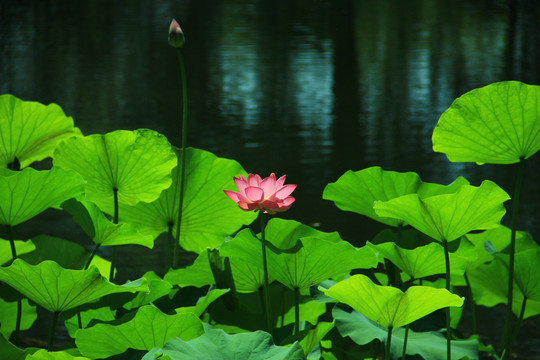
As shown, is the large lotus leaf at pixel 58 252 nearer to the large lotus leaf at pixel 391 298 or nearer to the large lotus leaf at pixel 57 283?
the large lotus leaf at pixel 57 283

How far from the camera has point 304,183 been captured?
219 centimetres

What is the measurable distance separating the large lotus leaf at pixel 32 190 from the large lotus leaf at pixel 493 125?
305 mm

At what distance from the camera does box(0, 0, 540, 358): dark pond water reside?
2383 millimetres

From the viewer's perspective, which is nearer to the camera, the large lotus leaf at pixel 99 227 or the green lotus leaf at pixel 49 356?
the green lotus leaf at pixel 49 356

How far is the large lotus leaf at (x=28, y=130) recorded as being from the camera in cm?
72

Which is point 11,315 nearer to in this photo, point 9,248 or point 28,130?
point 9,248

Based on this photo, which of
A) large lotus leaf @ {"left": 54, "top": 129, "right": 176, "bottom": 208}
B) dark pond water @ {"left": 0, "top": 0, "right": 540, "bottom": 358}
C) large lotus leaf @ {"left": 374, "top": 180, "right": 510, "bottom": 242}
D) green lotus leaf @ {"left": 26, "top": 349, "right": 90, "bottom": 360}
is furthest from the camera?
dark pond water @ {"left": 0, "top": 0, "right": 540, "bottom": 358}

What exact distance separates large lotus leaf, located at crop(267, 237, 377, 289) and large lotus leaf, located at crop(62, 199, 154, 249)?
12 cm

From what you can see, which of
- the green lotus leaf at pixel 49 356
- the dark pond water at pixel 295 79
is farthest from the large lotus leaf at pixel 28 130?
the dark pond water at pixel 295 79

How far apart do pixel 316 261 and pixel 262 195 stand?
70 mm

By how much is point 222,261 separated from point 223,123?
250cm

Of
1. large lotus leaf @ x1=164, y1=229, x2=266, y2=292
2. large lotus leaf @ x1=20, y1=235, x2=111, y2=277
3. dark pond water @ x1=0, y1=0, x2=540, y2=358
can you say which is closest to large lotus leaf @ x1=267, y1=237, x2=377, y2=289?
large lotus leaf @ x1=164, y1=229, x2=266, y2=292

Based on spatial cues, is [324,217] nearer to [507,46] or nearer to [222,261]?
[222,261]

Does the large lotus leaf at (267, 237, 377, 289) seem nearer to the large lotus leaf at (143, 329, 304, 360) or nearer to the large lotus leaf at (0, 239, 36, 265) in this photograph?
the large lotus leaf at (143, 329, 304, 360)
